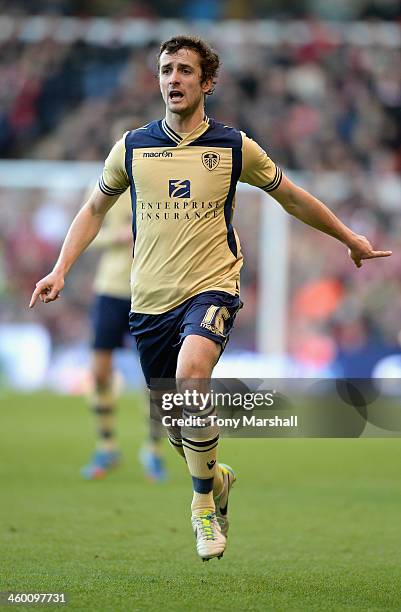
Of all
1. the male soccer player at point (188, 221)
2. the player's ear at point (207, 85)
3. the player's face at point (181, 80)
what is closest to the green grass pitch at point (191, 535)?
the male soccer player at point (188, 221)

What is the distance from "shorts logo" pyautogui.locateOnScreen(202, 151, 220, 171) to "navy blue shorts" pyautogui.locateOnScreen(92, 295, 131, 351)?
13.0ft

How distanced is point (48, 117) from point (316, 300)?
620 centimetres

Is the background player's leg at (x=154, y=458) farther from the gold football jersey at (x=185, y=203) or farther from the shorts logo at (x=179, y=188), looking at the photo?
the shorts logo at (x=179, y=188)

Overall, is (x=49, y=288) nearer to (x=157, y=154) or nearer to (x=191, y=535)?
(x=157, y=154)

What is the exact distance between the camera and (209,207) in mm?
6016

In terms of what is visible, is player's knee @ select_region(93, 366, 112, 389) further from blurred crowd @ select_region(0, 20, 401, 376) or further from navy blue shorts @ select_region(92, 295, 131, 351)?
blurred crowd @ select_region(0, 20, 401, 376)

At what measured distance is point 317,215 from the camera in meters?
6.16

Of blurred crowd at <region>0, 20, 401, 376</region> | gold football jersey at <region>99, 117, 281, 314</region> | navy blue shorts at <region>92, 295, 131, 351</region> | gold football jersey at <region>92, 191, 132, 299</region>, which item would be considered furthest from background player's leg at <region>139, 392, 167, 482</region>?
blurred crowd at <region>0, 20, 401, 376</region>

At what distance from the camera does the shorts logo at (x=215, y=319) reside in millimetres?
5781

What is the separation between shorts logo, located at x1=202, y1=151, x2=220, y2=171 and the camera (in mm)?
6000

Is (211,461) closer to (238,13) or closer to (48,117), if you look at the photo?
(48,117)

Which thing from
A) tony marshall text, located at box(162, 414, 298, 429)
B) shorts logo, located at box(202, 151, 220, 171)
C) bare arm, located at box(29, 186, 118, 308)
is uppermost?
shorts logo, located at box(202, 151, 220, 171)

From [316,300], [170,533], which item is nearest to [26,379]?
[316,300]

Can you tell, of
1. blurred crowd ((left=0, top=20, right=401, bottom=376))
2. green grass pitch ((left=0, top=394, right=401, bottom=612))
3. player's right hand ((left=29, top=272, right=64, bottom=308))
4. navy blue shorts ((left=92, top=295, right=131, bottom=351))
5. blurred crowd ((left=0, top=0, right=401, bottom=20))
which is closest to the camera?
green grass pitch ((left=0, top=394, right=401, bottom=612))
